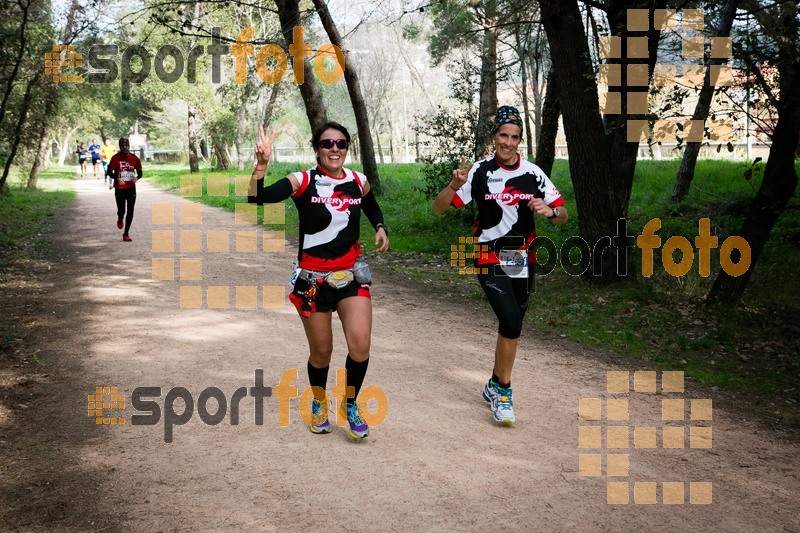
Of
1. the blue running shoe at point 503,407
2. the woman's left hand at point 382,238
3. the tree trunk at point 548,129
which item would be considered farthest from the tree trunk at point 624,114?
the woman's left hand at point 382,238

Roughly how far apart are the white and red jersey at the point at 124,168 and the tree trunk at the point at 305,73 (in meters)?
4.12

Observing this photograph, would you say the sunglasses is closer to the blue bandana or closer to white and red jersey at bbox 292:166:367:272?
white and red jersey at bbox 292:166:367:272

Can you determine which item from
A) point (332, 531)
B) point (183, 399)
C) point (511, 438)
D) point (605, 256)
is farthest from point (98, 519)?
point (605, 256)

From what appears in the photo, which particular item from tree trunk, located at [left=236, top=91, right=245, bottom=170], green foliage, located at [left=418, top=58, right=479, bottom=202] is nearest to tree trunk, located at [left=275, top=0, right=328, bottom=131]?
green foliage, located at [left=418, top=58, right=479, bottom=202]

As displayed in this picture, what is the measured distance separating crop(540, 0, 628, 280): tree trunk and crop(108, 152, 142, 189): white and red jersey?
366 inches

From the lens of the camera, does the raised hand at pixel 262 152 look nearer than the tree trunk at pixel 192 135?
Yes

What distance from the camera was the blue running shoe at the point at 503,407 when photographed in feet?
Answer: 18.1

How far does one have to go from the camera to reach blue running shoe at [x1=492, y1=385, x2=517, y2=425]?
5.50m

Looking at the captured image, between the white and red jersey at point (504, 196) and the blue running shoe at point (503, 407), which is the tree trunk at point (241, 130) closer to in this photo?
the white and red jersey at point (504, 196)

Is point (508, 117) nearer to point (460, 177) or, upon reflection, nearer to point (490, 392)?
point (460, 177)

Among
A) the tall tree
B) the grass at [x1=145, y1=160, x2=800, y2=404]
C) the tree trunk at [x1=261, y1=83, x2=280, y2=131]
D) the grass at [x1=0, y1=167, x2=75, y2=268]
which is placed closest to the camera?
the grass at [x1=145, y1=160, x2=800, y2=404]

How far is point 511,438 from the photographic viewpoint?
5.28 meters

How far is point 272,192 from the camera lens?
484cm

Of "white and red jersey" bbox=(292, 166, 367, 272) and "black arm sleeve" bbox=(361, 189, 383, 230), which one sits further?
"black arm sleeve" bbox=(361, 189, 383, 230)
